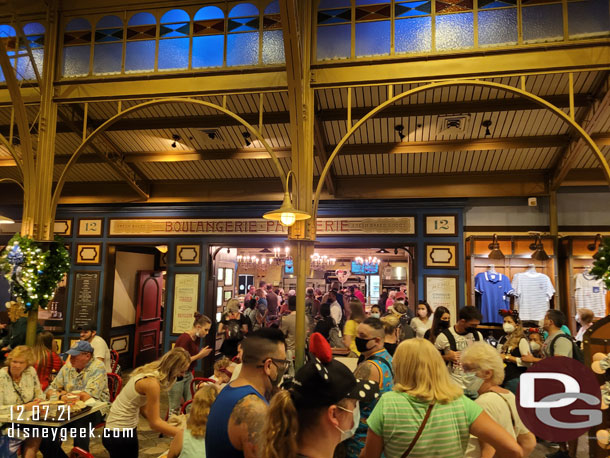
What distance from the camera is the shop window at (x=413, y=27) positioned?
6160 millimetres

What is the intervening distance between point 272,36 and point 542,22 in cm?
381

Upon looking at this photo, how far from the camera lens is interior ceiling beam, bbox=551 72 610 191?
6.13 m

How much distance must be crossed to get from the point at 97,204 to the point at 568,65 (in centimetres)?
956

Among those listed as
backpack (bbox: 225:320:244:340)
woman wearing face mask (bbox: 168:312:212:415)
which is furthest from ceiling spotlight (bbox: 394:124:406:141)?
woman wearing face mask (bbox: 168:312:212:415)

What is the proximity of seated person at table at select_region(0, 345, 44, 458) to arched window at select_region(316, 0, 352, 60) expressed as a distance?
533 centimetres

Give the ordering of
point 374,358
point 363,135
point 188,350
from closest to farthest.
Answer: point 374,358 < point 188,350 < point 363,135

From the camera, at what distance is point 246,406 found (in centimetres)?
206

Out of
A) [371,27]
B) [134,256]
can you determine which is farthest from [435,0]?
[134,256]

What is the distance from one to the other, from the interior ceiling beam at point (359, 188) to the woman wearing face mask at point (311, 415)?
7.54 metres

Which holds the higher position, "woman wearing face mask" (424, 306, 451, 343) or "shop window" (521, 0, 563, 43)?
"shop window" (521, 0, 563, 43)

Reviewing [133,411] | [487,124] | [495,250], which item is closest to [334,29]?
[487,124]

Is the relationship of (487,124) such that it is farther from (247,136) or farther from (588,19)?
(247,136)

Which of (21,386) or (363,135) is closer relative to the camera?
(21,386)

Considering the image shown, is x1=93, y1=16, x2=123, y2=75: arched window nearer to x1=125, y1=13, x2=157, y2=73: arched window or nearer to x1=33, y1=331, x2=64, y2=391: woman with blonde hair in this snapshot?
x1=125, y1=13, x2=157, y2=73: arched window
